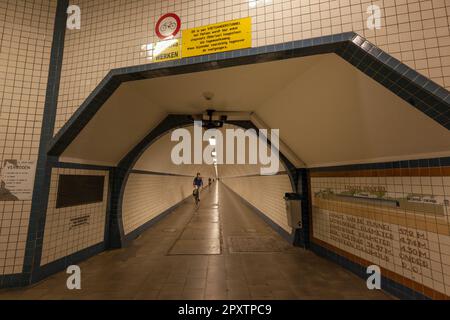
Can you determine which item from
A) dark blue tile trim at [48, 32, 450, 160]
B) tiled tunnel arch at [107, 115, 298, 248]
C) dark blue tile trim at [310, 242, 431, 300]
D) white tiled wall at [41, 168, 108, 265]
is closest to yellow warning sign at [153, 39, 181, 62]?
dark blue tile trim at [48, 32, 450, 160]

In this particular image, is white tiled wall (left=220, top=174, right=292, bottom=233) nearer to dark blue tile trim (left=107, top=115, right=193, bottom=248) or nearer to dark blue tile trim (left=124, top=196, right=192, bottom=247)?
dark blue tile trim (left=107, top=115, right=193, bottom=248)

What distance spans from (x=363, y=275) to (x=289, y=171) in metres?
2.43

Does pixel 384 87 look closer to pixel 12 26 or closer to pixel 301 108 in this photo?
pixel 301 108

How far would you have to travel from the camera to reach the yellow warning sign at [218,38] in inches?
90.0

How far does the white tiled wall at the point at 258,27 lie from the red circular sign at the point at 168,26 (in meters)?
0.07

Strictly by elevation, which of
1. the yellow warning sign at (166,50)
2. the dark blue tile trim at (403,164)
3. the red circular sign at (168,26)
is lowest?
the dark blue tile trim at (403,164)

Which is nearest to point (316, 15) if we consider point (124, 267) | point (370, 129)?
point (370, 129)

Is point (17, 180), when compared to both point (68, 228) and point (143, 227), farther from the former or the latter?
point (143, 227)

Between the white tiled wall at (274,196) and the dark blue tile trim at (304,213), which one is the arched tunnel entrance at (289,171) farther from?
the white tiled wall at (274,196)

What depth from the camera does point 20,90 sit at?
3000 millimetres

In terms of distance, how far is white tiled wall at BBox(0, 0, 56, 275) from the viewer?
9.25 ft

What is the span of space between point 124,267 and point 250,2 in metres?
4.71

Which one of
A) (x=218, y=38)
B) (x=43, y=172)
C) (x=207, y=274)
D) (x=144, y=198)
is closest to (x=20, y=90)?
(x=43, y=172)

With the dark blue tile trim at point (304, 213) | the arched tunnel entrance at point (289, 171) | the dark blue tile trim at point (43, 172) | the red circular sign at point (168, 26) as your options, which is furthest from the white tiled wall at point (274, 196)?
the dark blue tile trim at point (43, 172)
